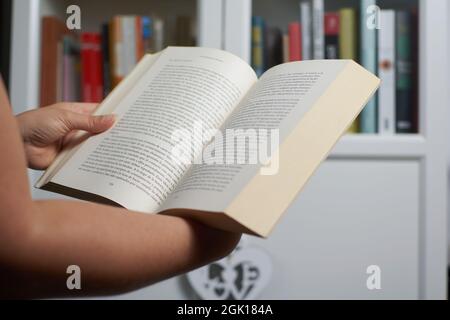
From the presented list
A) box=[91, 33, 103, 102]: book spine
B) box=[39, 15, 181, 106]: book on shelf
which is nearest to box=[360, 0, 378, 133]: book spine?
box=[39, 15, 181, 106]: book on shelf

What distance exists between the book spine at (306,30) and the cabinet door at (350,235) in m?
0.26

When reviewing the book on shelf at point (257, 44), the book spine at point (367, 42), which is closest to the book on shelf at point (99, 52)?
the book on shelf at point (257, 44)

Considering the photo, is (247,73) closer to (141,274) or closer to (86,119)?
(86,119)

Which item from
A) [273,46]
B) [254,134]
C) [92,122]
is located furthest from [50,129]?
[273,46]

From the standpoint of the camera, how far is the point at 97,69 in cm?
115

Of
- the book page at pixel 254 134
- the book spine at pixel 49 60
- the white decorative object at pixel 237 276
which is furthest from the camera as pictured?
the book spine at pixel 49 60

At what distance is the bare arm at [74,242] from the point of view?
1.04 ft

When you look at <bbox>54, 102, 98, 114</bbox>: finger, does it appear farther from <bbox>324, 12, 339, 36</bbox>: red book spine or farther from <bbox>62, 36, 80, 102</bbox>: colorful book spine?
<bbox>324, 12, 339, 36</bbox>: red book spine

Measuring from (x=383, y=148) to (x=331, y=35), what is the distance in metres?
0.29

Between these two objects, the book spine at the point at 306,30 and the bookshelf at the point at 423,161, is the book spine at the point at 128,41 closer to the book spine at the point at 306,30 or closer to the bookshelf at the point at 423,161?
the bookshelf at the point at 423,161

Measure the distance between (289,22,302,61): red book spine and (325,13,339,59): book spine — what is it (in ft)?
0.20

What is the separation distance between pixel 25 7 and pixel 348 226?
2.82ft

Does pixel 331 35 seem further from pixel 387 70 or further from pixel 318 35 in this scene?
pixel 387 70

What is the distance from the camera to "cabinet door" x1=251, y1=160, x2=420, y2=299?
1.03 meters
